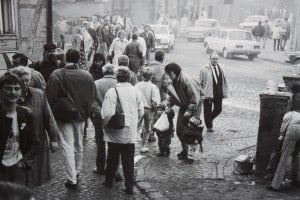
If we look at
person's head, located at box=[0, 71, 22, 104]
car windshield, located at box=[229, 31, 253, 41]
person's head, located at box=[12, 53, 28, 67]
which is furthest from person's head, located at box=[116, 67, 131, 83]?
car windshield, located at box=[229, 31, 253, 41]

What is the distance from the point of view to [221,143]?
1048cm

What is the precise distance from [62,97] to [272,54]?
24.8 meters

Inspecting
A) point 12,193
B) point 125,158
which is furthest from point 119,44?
point 12,193

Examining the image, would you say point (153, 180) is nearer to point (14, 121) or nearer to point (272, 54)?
point (14, 121)

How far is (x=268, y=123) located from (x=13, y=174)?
432 cm

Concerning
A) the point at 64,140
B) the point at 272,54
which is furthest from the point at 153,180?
the point at 272,54

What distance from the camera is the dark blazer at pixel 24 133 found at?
516cm

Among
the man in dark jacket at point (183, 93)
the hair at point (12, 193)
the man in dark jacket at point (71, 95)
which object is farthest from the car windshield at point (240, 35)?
the hair at point (12, 193)

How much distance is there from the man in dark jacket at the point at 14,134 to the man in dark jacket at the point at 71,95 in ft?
5.71

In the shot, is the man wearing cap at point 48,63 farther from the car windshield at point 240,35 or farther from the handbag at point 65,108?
the car windshield at point 240,35

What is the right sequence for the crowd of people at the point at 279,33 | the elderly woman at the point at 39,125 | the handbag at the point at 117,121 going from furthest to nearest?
the crowd of people at the point at 279,33 → the handbag at the point at 117,121 → the elderly woman at the point at 39,125

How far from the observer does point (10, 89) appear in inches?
203

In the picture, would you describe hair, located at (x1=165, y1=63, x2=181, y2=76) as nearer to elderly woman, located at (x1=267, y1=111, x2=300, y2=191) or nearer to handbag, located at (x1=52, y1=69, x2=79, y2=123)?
elderly woman, located at (x1=267, y1=111, x2=300, y2=191)

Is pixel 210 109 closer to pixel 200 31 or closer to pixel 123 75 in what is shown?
pixel 123 75
